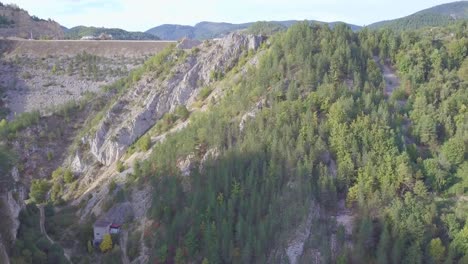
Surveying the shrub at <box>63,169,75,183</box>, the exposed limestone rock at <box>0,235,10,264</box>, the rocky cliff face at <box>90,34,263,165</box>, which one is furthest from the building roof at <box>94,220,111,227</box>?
the shrub at <box>63,169,75,183</box>

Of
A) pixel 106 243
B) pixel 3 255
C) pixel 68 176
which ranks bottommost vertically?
pixel 106 243

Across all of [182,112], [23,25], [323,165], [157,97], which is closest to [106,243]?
[182,112]

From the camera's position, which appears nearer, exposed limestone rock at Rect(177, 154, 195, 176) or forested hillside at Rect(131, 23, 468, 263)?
forested hillside at Rect(131, 23, 468, 263)

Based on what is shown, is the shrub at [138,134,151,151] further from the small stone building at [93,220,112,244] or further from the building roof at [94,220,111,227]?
the small stone building at [93,220,112,244]

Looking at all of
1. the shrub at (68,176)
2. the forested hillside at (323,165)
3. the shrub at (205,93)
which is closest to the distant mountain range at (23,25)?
the shrub at (68,176)

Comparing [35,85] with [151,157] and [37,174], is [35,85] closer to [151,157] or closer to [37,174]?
[37,174]

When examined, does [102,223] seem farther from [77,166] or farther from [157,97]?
[157,97]
